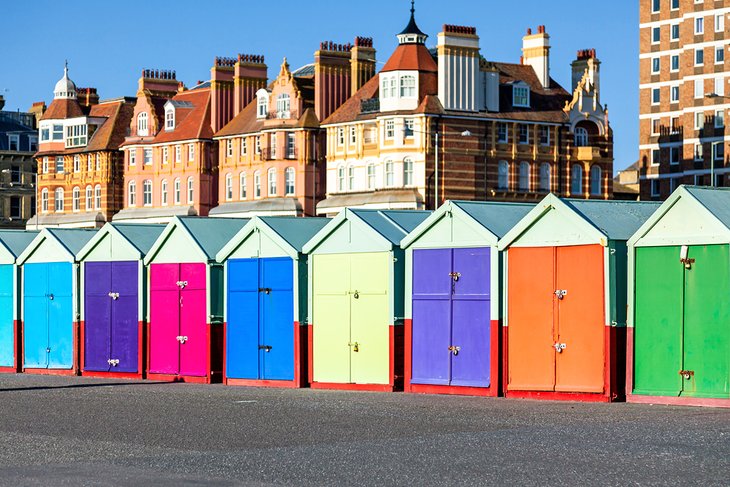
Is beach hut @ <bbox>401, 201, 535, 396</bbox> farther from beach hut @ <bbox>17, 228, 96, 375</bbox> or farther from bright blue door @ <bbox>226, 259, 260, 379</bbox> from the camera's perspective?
beach hut @ <bbox>17, 228, 96, 375</bbox>

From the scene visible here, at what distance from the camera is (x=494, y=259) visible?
27.7m

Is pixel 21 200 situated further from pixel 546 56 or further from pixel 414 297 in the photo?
pixel 414 297

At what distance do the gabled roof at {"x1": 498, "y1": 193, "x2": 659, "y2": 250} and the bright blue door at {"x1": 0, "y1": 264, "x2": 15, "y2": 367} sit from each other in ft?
55.4

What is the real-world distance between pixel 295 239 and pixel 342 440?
43.6 ft

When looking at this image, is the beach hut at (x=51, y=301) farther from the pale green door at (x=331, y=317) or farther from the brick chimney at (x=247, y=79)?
the brick chimney at (x=247, y=79)

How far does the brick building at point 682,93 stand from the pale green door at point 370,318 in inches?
2685

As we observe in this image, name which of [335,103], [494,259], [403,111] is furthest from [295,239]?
[335,103]

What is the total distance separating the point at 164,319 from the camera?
34.7 metres

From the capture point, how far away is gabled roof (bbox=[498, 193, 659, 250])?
85.0ft

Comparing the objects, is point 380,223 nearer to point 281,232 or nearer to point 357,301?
point 357,301

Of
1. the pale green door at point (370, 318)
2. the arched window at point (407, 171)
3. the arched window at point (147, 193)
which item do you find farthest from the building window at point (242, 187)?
the pale green door at point (370, 318)

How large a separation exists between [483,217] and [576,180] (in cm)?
6131

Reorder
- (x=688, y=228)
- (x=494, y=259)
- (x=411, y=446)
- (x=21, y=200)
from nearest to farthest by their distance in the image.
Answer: (x=411, y=446)
(x=688, y=228)
(x=494, y=259)
(x=21, y=200)

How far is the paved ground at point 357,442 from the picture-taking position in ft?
52.4
